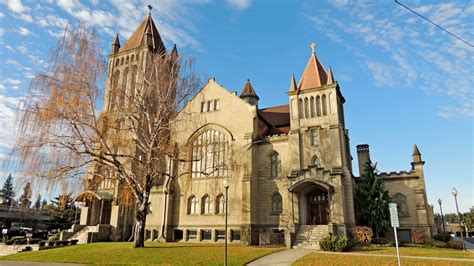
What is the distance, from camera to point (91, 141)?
20.0 m

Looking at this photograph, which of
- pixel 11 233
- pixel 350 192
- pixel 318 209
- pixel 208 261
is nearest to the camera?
pixel 208 261


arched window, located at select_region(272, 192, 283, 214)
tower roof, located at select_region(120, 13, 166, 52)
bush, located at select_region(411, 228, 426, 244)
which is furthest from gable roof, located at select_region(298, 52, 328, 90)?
tower roof, located at select_region(120, 13, 166, 52)

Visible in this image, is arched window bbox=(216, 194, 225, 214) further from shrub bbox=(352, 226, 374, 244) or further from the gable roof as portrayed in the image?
the gable roof

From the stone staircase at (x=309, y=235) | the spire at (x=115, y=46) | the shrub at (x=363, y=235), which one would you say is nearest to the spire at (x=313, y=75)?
the stone staircase at (x=309, y=235)

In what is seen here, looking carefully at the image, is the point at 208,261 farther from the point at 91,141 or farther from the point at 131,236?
the point at 131,236

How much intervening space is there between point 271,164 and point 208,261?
15630 millimetres

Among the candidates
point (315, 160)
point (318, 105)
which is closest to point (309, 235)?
point (315, 160)

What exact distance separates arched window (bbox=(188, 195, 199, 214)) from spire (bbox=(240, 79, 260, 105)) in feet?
59.7

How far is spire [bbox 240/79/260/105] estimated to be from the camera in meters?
45.6

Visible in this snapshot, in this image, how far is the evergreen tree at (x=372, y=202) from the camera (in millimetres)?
27188

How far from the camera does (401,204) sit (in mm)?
29438

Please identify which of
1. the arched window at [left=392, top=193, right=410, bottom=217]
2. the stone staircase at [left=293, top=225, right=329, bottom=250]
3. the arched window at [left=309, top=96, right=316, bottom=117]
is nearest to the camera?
the stone staircase at [left=293, top=225, right=329, bottom=250]

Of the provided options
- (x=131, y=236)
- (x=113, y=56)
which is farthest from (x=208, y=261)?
(x=113, y=56)

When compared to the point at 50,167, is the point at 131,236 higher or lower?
lower
